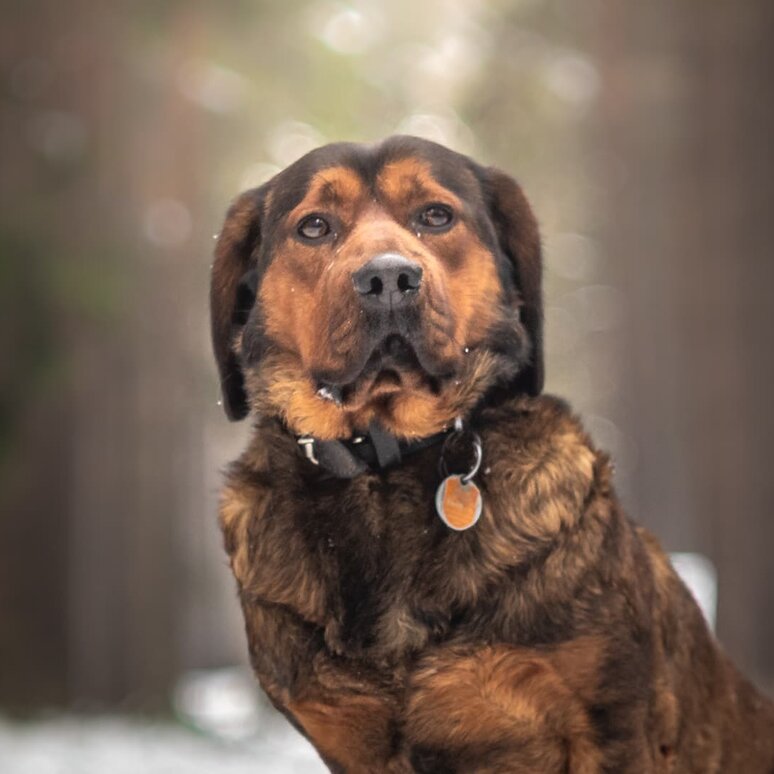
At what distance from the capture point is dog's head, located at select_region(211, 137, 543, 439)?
3.53m

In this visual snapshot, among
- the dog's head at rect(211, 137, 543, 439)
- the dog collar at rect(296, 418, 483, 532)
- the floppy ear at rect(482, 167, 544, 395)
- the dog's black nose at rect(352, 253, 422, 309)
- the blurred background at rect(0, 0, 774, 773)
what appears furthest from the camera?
the blurred background at rect(0, 0, 774, 773)

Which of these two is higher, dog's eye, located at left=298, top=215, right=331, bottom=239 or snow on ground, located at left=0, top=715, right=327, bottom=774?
dog's eye, located at left=298, top=215, right=331, bottom=239

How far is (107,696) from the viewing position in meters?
10.9

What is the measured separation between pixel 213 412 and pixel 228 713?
2.91 metres

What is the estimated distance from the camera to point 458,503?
3641 mm

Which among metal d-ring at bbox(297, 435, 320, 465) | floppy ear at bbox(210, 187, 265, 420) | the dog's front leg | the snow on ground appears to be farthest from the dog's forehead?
the snow on ground

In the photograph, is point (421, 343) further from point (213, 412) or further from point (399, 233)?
point (213, 412)

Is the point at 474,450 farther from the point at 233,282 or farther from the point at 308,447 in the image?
the point at 233,282

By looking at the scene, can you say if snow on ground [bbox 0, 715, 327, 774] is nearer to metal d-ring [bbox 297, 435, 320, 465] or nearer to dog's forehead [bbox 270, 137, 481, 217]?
metal d-ring [bbox 297, 435, 320, 465]

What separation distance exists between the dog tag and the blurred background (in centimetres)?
479

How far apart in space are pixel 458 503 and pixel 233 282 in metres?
0.98

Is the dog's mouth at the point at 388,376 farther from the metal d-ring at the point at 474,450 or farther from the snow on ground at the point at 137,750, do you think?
the snow on ground at the point at 137,750

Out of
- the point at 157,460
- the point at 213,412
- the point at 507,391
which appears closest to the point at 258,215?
the point at 507,391

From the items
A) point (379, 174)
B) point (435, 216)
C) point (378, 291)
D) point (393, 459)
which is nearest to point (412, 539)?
point (393, 459)
